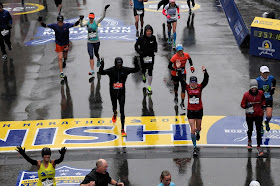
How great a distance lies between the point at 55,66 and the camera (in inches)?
680

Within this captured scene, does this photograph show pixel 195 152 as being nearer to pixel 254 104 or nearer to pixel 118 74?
pixel 254 104

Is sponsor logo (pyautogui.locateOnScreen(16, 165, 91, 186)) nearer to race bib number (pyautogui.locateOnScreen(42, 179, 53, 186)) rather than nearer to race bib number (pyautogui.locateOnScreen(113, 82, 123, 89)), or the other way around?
race bib number (pyautogui.locateOnScreen(42, 179, 53, 186))

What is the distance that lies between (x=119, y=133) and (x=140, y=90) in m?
2.97

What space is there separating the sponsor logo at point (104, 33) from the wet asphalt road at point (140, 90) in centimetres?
45

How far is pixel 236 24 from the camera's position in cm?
2045

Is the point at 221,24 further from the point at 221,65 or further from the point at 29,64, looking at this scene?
the point at 29,64

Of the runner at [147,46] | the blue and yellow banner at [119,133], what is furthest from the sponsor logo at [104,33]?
the blue and yellow banner at [119,133]

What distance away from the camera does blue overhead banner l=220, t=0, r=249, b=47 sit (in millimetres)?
18784

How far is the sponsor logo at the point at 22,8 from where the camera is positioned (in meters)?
24.0

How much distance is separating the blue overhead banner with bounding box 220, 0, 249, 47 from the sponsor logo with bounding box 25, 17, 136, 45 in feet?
13.7

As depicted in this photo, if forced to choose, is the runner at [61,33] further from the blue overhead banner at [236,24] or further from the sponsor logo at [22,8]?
the sponsor logo at [22,8]

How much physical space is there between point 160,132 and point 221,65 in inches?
220

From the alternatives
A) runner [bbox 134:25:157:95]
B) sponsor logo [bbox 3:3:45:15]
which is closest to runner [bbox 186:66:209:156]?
runner [bbox 134:25:157:95]

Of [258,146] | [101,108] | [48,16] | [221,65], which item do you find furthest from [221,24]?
[258,146]
